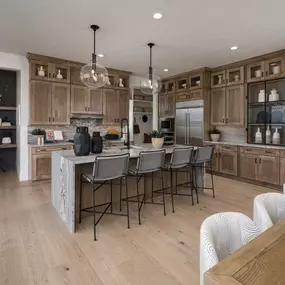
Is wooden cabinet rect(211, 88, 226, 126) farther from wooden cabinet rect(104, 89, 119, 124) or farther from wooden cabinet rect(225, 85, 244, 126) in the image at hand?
wooden cabinet rect(104, 89, 119, 124)

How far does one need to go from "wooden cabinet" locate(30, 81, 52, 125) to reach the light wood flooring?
2017mm

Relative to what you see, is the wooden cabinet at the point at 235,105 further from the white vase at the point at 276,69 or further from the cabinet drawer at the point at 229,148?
the white vase at the point at 276,69

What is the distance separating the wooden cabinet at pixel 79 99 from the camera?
217 inches

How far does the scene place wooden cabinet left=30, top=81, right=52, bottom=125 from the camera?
4.99 m

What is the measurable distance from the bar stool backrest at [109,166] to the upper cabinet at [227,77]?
157 inches

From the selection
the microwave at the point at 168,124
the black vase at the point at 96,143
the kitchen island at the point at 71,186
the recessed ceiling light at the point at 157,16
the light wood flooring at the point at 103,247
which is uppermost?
the recessed ceiling light at the point at 157,16

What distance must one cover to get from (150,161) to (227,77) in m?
3.76

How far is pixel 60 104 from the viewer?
5.34 metres

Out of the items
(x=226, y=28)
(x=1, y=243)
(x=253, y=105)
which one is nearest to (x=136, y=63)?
(x=226, y=28)

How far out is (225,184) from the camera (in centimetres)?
488

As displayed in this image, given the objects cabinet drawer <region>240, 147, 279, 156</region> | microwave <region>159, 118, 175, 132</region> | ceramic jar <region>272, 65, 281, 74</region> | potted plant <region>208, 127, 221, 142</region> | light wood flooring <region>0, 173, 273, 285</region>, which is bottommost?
light wood flooring <region>0, 173, 273, 285</region>

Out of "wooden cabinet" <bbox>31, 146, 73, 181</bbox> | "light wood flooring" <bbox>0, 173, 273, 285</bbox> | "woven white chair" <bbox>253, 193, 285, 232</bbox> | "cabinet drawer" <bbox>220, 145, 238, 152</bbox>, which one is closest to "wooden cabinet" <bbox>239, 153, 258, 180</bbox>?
"cabinet drawer" <bbox>220, 145, 238, 152</bbox>

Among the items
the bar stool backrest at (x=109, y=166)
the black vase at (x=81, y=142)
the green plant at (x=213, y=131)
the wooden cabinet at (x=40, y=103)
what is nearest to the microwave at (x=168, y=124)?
the green plant at (x=213, y=131)

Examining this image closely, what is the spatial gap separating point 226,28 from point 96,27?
2.04m
